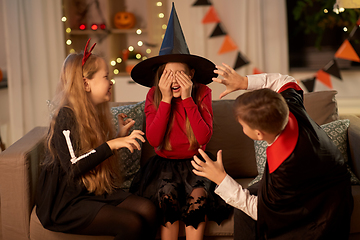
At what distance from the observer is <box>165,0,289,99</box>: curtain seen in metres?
3.49

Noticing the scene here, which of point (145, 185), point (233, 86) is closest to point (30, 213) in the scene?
point (145, 185)

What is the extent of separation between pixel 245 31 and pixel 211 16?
0.38 metres

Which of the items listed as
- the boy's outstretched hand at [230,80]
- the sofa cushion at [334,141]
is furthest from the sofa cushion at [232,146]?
the boy's outstretched hand at [230,80]

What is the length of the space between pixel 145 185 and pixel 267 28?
2.41 m

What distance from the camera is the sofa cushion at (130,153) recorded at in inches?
76.8

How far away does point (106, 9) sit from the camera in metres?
3.82

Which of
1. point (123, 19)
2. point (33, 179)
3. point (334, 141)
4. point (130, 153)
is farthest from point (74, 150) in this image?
point (123, 19)

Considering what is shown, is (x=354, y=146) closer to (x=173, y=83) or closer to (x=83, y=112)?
(x=173, y=83)

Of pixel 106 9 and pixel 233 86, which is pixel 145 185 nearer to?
pixel 233 86

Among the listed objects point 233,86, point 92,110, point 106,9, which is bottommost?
point 92,110

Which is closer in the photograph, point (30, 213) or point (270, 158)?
point (270, 158)

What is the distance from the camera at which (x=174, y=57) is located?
174cm

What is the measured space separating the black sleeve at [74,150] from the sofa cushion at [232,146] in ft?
2.63

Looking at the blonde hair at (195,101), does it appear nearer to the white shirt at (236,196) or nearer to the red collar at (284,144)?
the white shirt at (236,196)
